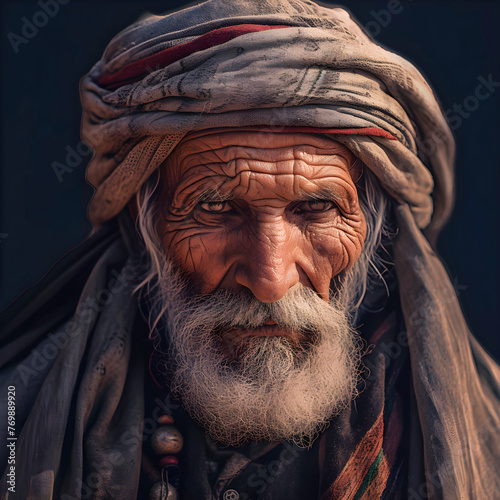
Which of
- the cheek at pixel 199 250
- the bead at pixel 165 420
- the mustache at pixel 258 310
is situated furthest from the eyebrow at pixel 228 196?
the bead at pixel 165 420

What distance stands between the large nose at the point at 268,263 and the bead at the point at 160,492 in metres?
0.81

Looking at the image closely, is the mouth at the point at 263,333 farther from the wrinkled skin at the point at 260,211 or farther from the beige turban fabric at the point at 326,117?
the beige turban fabric at the point at 326,117

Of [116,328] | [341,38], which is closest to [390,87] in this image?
[341,38]

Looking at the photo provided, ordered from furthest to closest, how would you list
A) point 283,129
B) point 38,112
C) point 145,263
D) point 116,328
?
1. point 38,112
2. point 145,263
3. point 116,328
4. point 283,129

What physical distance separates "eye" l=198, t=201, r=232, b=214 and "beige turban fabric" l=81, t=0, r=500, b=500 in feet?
0.78

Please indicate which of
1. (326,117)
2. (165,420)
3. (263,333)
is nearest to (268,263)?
(263,333)

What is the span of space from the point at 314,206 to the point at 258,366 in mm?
641

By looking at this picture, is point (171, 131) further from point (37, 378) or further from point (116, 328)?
point (37, 378)

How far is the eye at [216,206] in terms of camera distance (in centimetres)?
192

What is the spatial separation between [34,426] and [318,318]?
1132 mm

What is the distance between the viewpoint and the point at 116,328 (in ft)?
6.80

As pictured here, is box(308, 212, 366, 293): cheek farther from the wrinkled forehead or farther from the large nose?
the wrinkled forehead

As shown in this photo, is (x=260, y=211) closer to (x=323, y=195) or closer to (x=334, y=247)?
(x=323, y=195)

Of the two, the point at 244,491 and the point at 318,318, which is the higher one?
the point at 318,318
